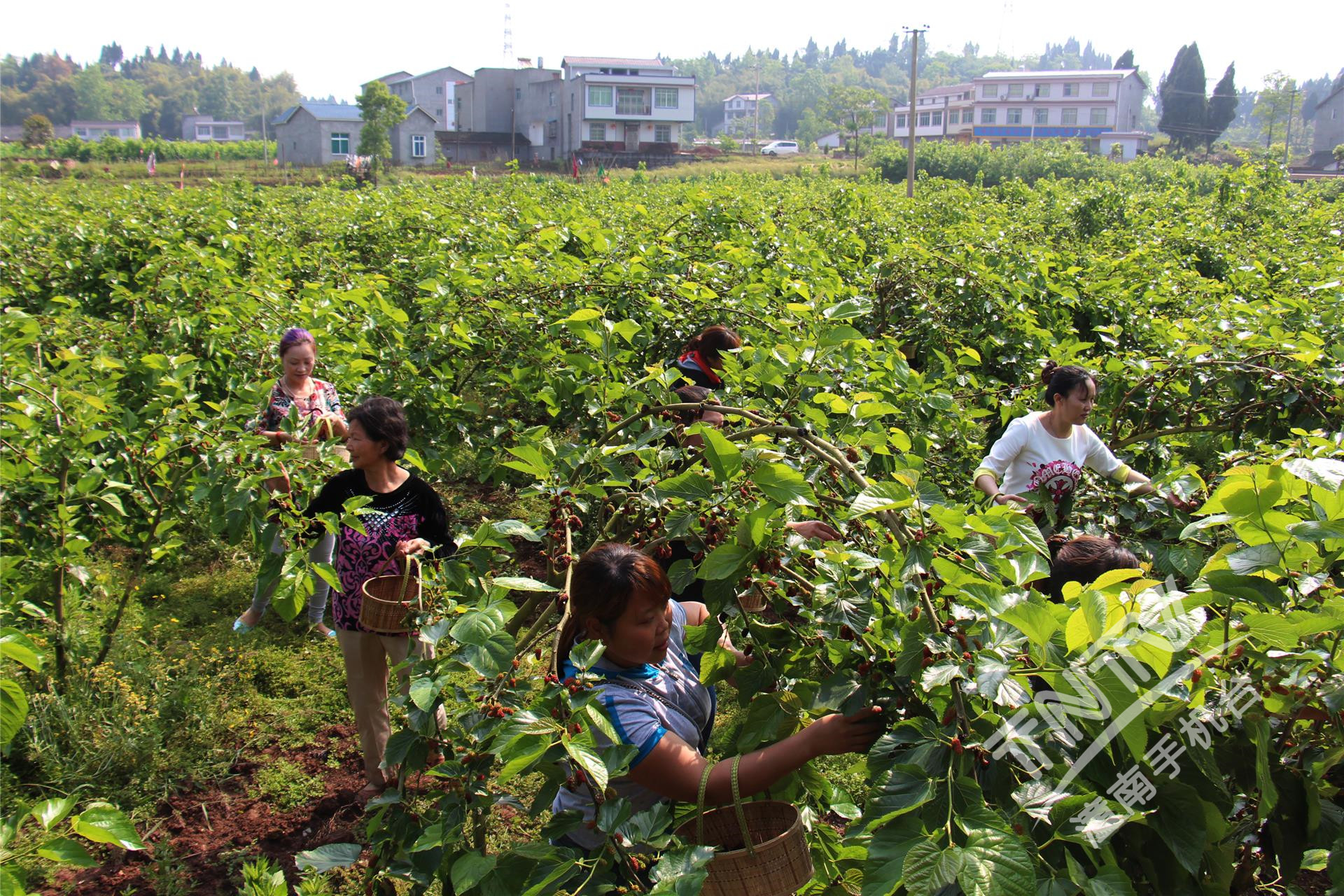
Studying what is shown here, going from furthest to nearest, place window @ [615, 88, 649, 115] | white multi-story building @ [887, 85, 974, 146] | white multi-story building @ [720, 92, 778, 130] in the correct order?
white multi-story building @ [720, 92, 778, 130]
white multi-story building @ [887, 85, 974, 146]
window @ [615, 88, 649, 115]

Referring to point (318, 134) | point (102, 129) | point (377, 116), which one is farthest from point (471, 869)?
point (102, 129)

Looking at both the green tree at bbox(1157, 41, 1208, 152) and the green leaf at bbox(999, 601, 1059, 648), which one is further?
the green tree at bbox(1157, 41, 1208, 152)

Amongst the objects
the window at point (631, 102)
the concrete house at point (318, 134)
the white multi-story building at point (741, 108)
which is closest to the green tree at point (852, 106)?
the window at point (631, 102)

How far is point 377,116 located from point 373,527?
45.1 metres

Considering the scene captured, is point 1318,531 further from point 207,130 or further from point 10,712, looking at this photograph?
point 207,130

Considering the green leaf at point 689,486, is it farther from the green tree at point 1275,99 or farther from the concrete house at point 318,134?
the green tree at point 1275,99

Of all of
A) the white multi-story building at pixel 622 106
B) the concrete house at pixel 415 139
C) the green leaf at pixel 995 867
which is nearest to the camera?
the green leaf at pixel 995 867

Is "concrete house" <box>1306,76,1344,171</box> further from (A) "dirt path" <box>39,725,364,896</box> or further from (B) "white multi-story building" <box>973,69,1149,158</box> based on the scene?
(A) "dirt path" <box>39,725,364,896</box>

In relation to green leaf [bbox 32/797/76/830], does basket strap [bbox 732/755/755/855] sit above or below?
below

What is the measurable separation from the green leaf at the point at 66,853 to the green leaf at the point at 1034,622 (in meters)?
1.31

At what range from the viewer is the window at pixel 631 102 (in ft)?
191

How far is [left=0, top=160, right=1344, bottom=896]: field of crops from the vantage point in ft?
4.32

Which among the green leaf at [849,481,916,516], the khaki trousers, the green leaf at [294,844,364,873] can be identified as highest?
the green leaf at [849,481,916,516]

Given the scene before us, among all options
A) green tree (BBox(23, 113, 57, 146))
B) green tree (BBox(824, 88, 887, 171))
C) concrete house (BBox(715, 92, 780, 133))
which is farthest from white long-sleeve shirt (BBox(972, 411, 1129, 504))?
concrete house (BBox(715, 92, 780, 133))
